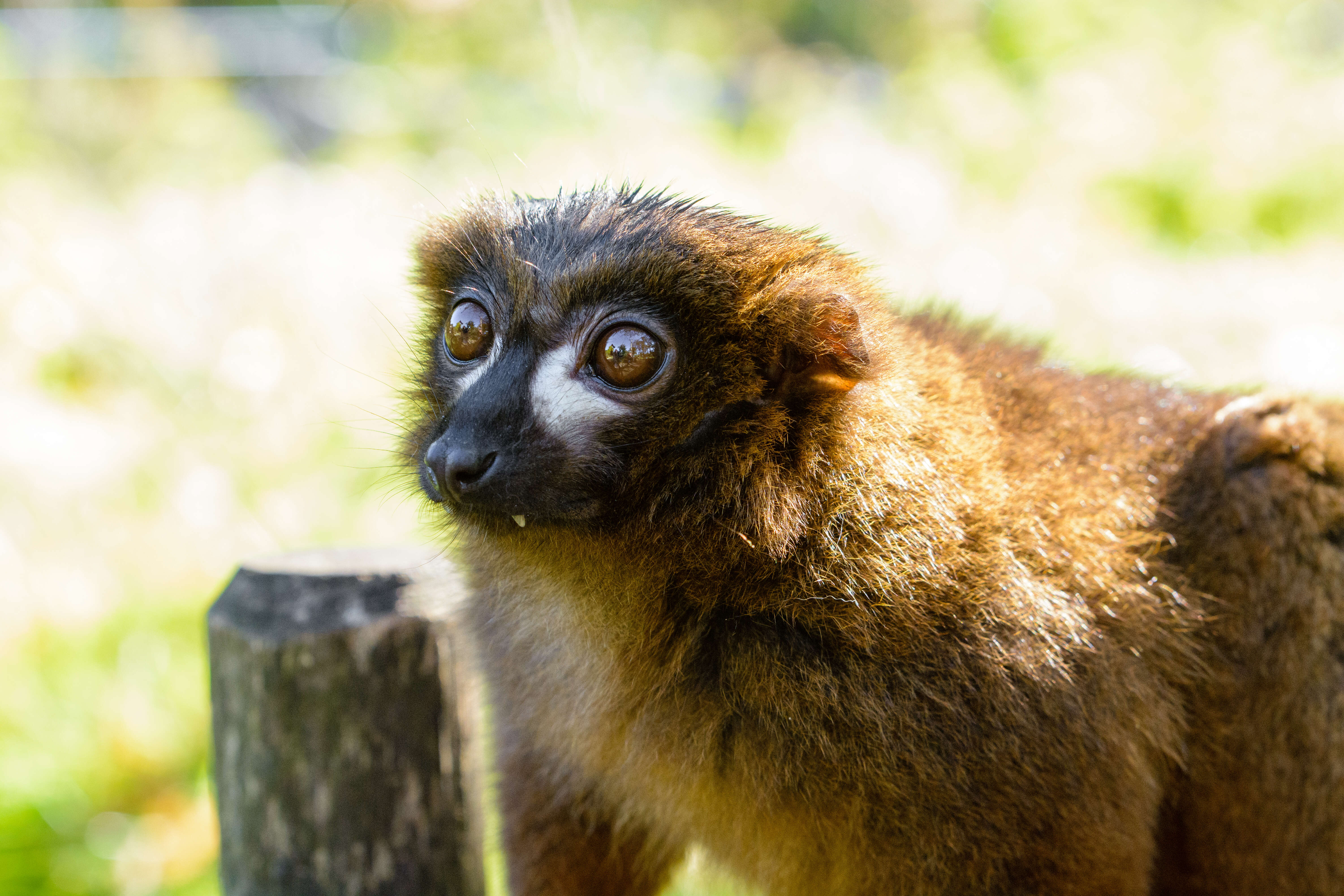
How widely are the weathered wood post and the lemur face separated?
60 cm

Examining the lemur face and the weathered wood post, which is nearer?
the lemur face

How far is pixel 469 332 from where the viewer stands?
2658 mm

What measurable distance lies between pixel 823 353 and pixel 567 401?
545 millimetres

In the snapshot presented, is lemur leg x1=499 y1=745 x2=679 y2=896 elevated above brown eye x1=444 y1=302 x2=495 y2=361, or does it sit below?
below

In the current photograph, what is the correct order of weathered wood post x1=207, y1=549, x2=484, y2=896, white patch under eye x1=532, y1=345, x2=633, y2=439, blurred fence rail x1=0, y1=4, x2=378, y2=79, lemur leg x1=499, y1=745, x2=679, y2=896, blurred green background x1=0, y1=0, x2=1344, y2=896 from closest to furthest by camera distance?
white patch under eye x1=532, y1=345, x2=633, y2=439
weathered wood post x1=207, y1=549, x2=484, y2=896
lemur leg x1=499, y1=745, x2=679, y2=896
blurred green background x1=0, y1=0, x2=1344, y2=896
blurred fence rail x1=0, y1=4, x2=378, y2=79

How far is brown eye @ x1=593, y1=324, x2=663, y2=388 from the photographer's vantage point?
2428 millimetres

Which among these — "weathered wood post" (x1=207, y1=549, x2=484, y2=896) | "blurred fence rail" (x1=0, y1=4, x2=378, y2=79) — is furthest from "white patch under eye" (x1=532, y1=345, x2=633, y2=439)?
"blurred fence rail" (x1=0, y1=4, x2=378, y2=79)

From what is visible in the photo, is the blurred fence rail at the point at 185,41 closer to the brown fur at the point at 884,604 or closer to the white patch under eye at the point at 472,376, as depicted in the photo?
the white patch under eye at the point at 472,376

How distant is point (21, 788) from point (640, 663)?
3644 mm

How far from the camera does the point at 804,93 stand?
14016mm

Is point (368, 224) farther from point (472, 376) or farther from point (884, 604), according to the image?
point (884, 604)

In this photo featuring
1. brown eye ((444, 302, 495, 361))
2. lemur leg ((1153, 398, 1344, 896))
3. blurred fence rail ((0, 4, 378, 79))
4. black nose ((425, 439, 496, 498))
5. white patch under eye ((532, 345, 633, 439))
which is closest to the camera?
black nose ((425, 439, 496, 498))

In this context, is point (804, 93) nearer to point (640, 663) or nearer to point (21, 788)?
point (21, 788)

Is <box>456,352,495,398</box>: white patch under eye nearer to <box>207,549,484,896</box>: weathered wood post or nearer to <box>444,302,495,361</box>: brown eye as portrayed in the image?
<box>444,302,495,361</box>: brown eye
